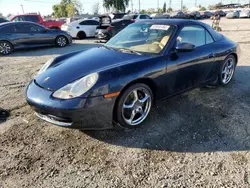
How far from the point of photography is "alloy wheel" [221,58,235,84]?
476 centimetres

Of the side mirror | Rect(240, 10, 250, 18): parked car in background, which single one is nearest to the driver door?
the side mirror

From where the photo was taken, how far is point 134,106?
3.11 metres

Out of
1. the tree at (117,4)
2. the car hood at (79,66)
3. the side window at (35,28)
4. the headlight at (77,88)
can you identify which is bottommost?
the headlight at (77,88)

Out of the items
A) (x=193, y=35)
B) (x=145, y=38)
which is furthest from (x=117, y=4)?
(x=145, y=38)

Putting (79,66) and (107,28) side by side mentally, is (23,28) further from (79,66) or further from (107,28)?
(79,66)

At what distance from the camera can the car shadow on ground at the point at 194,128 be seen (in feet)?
9.28

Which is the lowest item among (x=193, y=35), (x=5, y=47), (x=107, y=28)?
(x=5, y=47)

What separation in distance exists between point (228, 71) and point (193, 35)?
157cm

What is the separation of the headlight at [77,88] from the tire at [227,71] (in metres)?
3.01

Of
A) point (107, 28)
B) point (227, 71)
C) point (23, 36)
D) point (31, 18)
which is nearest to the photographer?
point (227, 71)

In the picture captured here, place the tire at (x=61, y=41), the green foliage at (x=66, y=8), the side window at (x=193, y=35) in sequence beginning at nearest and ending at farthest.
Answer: the side window at (x=193, y=35) < the tire at (x=61, y=41) < the green foliage at (x=66, y=8)

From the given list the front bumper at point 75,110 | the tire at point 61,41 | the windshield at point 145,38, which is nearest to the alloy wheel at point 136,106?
the front bumper at point 75,110

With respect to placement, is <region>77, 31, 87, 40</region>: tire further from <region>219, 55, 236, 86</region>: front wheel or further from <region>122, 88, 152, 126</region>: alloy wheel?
<region>122, 88, 152, 126</region>: alloy wheel

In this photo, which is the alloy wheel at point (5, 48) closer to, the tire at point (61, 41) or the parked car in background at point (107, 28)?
the tire at point (61, 41)
